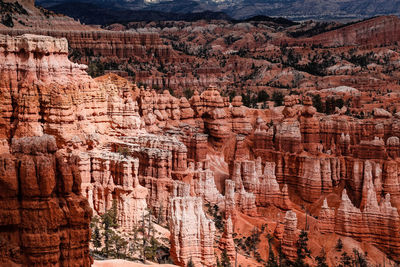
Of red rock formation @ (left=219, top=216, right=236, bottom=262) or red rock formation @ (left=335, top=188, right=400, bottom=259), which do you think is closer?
red rock formation @ (left=219, top=216, right=236, bottom=262)

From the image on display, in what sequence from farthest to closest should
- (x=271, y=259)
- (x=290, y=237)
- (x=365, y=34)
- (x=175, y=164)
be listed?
1. (x=365, y=34)
2. (x=175, y=164)
3. (x=290, y=237)
4. (x=271, y=259)

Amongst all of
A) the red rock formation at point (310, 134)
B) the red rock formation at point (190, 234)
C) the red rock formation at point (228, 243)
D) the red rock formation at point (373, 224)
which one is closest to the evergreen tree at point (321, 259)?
the red rock formation at point (373, 224)

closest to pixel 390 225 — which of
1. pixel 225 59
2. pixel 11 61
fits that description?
pixel 11 61

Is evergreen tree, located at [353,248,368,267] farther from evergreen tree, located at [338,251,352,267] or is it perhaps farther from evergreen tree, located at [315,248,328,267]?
evergreen tree, located at [315,248,328,267]

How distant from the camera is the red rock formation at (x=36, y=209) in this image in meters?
18.0

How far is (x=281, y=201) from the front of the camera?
54188 millimetres

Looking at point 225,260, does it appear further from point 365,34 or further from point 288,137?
point 365,34

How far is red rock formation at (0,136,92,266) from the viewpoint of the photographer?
18.0 meters

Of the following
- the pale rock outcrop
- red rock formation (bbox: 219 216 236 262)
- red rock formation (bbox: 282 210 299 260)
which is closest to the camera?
the pale rock outcrop

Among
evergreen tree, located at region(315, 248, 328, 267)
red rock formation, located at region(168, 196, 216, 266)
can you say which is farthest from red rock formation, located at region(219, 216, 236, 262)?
evergreen tree, located at region(315, 248, 328, 267)

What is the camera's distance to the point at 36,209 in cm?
1817

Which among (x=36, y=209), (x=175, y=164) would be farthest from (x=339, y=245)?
(x=36, y=209)

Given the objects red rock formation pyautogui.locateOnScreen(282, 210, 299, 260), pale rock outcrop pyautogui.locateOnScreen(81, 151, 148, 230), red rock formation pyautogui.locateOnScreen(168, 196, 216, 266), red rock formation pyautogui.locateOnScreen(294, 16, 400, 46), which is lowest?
red rock formation pyautogui.locateOnScreen(282, 210, 299, 260)

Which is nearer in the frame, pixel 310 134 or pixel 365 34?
pixel 310 134
